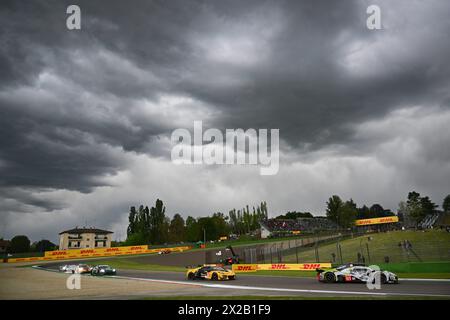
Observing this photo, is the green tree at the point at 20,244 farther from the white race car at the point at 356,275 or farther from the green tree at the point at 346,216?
the white race car at the point at 356,275

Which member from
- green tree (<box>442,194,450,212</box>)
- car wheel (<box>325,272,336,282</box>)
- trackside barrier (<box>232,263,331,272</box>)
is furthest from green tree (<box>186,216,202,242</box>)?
green tree (<box>442,194,450,212</box>)

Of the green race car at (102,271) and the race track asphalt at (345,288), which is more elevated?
the race track asphalt at (345,288)

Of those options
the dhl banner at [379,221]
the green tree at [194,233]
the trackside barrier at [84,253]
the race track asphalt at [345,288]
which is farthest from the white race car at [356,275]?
the green tree at [194,233]

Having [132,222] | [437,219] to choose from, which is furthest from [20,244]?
[437,219]

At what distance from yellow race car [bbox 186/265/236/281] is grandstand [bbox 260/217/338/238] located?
86269 millimetres

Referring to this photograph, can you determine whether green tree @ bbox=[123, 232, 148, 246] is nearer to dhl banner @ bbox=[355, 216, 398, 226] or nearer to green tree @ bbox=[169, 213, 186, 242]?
green tree @ bbox=[169, 213, 186, 242]

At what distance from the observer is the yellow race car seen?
80.3ft

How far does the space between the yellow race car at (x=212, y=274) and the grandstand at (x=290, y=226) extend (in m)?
86.3

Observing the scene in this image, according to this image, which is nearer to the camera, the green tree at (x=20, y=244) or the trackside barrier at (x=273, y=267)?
the trackside barrier at (x=273, y=267)

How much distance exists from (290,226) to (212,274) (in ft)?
336

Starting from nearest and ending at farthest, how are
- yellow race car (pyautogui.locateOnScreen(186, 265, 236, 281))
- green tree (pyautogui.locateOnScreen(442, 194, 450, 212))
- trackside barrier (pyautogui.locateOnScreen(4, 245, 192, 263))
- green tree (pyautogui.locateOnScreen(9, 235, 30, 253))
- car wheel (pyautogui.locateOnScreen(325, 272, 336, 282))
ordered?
car wheel (pyautogui.locateOnScreen(325, 272, 336, 282)), yellow race car (pyautogui.locateOnScreen(186, 265, 236, 281)), trackside barrier (pyautogui.locateOnScreen(4, 245, 192, 263)), green tree (pyautogui.locateOnScreen(9, 235, 30, 253)), green tree (pyautogui.locateOnScreen(442, 194, 450, 212))

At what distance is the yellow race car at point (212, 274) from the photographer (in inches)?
964

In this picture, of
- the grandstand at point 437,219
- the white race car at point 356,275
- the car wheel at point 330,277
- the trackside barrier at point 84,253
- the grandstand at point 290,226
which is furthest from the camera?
the grandstand at point 437,219
